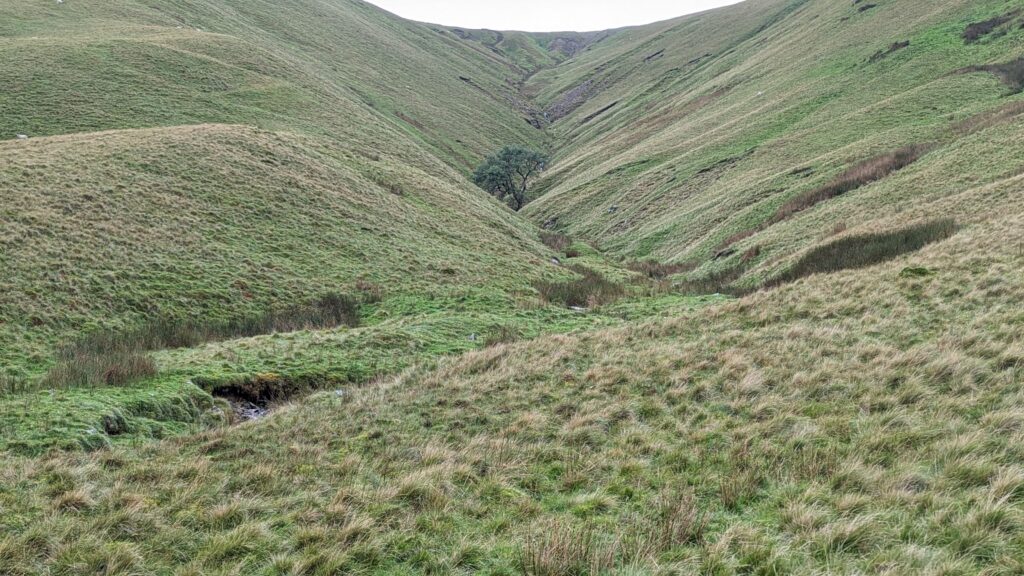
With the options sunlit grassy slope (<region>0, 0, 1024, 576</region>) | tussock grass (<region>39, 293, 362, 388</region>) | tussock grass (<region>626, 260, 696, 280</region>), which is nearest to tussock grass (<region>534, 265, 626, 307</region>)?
sunlit grassy slope (<region>0, 0, 1024, 576</region>)

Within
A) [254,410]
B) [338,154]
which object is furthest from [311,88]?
[254,410]

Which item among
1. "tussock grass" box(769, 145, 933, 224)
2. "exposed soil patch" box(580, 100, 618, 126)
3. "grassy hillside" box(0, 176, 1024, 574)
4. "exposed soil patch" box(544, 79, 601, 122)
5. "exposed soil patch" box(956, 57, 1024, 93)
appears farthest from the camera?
"exposed soil patch" box(544, 79, 601, 122)

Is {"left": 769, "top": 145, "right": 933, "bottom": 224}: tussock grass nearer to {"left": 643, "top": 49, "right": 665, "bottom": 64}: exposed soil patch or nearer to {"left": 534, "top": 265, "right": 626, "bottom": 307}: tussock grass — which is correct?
{"left": 534, "top": 265, "right": 626, "bottom": 307}: tussock grass

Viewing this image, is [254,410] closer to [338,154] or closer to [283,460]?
[283,460]

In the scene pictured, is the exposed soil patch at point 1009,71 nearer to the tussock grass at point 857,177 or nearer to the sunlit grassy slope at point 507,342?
the sunlit grassy slope at point 507,342

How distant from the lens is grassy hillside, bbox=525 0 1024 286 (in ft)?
93.5

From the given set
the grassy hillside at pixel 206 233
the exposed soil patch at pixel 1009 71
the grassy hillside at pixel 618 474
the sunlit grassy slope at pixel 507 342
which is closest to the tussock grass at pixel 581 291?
the sunlit grassy slope at pixel 507 342

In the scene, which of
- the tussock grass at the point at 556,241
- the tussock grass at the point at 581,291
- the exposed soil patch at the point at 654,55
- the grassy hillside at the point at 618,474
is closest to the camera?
the grassy hillside at the point at 618,474

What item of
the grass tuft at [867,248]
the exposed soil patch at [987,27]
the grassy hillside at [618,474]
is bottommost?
the grassy hillside at [618,474]

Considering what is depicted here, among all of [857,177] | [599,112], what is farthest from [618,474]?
[599,112]

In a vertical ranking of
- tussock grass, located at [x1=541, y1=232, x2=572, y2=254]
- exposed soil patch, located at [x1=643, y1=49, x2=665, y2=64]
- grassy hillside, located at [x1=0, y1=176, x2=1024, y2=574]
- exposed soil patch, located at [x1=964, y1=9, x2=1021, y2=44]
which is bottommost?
tussock grass, located at [x1=541, y1=232, x2=572, y2=254]

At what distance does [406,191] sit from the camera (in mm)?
42062

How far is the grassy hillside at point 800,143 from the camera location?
93.5ft

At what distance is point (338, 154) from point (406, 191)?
7.37 m
